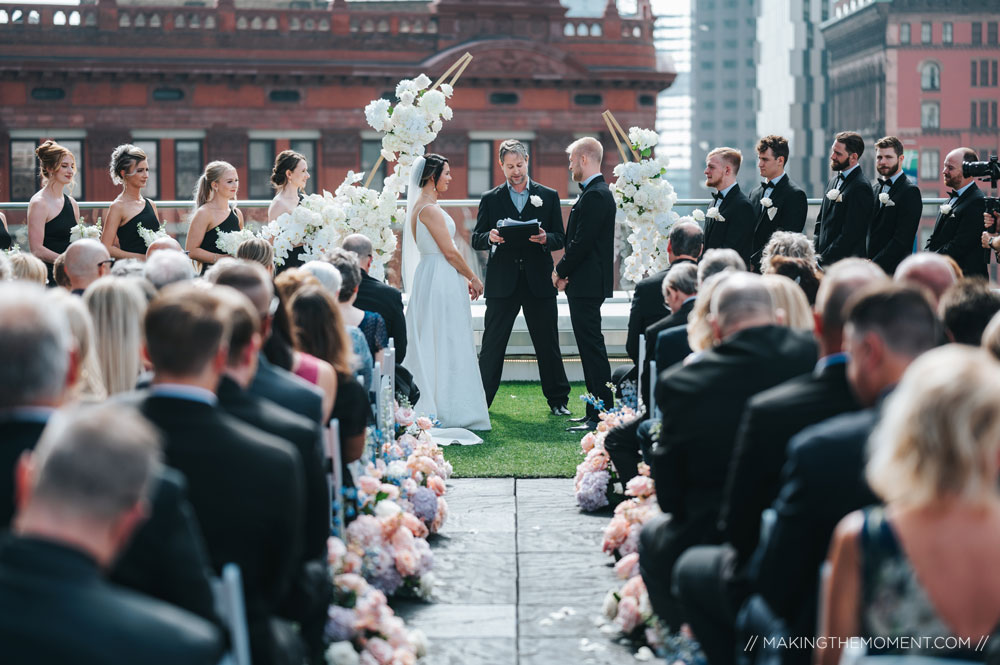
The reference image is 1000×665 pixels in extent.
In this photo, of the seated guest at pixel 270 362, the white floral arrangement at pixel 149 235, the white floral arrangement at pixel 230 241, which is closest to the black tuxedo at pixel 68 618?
the seated guest at pixel 270 362

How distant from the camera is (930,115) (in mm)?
92688

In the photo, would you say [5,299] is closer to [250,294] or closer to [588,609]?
[250,294]

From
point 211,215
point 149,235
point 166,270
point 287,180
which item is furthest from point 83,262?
point 287,180

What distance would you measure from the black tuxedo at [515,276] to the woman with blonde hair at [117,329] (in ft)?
18.3

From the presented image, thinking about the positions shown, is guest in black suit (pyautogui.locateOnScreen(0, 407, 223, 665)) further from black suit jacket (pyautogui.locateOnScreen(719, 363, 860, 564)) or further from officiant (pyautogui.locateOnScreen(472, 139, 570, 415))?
officiant (pyautogui.locateOnScreen(472, 139, 570, 415))

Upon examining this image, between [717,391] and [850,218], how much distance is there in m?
5.93

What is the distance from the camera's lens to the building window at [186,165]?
128ft

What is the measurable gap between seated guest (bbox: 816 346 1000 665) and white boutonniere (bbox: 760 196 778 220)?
284 inches

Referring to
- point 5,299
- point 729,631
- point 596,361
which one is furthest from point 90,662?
point 596,361

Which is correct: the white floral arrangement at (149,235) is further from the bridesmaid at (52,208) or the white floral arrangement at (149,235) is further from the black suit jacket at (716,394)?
the black suit jacket at (716,394)

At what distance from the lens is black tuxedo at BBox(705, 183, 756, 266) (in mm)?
9469

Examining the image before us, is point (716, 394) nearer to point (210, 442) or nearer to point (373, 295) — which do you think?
point (210, 442)

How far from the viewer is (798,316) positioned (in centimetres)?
459

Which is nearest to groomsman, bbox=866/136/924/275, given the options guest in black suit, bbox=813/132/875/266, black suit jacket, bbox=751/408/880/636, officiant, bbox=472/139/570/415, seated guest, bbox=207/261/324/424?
Answer: guest in black suit, bbox=813/132/875/266
